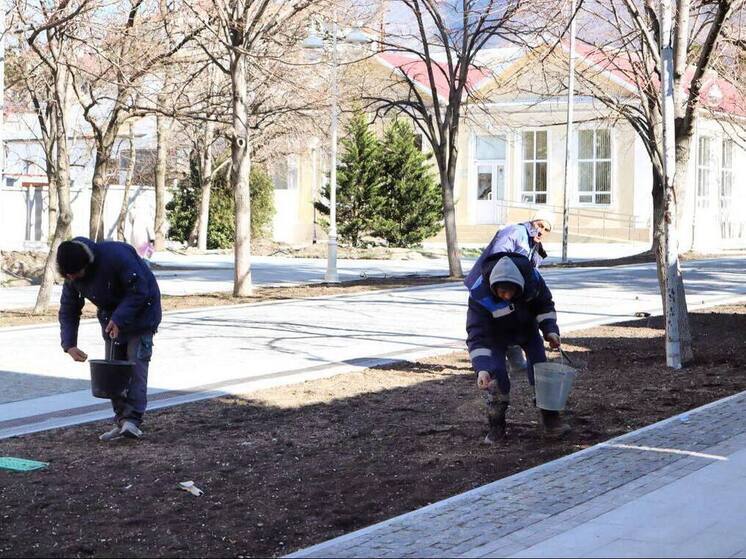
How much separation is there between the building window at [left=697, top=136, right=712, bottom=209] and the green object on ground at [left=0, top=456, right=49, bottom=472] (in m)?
40.5

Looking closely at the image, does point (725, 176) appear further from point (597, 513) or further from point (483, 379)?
point (597, 513)

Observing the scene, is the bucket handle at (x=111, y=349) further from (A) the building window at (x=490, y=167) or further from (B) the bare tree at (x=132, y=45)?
(A) the building window at (x=490, y=167)

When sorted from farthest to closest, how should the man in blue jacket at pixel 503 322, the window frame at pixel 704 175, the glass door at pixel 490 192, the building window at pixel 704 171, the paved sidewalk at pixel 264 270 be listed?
the glass door at pixel 490 192
the building window at pixel 704 171
the window frame at pixel 704 175
the paved sidewalk at pixel 264 270
the man in blue jacket at pixel 503 322

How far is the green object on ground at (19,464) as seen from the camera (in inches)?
295

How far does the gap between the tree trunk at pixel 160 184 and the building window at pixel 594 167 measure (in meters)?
17.2

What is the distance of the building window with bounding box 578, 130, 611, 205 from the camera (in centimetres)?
4744

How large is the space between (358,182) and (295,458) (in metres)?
33.8

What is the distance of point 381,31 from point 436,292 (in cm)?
685

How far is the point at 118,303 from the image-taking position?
8.24m

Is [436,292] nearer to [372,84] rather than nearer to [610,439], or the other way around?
[610,439]

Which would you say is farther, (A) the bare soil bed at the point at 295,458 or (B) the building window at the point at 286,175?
(B) the building window at the point at 286,175

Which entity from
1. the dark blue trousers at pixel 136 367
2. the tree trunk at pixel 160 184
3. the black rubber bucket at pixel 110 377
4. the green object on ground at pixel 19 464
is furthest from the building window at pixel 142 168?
the green object on ground at pixel 19 464

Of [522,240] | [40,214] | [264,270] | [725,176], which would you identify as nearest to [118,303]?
[522,240]

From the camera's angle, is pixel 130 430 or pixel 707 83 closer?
pixel 130 430
